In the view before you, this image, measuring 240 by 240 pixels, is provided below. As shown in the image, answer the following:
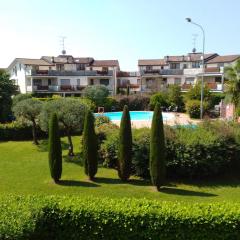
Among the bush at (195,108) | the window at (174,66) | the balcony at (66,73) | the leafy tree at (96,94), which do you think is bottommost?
the bush at (195,108)

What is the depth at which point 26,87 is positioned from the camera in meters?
60.4

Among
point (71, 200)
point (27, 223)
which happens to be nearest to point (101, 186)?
point (71, 200)

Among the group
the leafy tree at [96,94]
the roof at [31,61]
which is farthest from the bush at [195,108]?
the roof at [31,61]

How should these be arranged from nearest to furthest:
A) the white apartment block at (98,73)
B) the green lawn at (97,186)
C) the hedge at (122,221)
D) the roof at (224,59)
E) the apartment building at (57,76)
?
the hedge at (122,221), the green lawn at (97,186), the white apartment block at (98,73), the apartment building at (57,76), the roof at (224,59)

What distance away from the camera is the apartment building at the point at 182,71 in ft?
182

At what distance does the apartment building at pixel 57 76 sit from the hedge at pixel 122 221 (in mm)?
50340

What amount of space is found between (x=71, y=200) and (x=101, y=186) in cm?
616

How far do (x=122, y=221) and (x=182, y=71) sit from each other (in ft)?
181

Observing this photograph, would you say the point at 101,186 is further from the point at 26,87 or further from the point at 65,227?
the point at 26,87

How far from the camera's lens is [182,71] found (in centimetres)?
6219

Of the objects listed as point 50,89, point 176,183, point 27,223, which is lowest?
point 176,183

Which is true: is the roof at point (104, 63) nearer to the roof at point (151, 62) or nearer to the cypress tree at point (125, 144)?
the roof at point (151, 62)

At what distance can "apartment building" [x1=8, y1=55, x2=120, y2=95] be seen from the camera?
5938 centimetres

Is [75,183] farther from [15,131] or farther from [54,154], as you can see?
[15,131]
